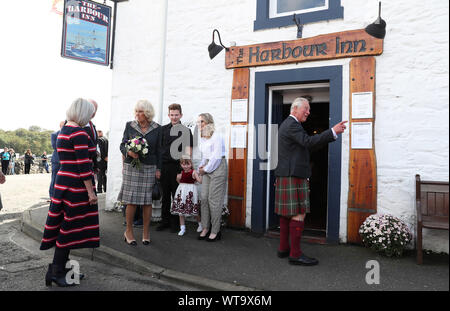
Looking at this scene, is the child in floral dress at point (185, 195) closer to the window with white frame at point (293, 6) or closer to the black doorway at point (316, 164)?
the black doorway at point (316, 164)

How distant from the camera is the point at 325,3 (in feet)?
16.5

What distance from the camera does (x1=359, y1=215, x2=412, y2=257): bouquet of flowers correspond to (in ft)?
12.9

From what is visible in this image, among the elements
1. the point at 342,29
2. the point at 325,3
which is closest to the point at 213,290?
the point at 342,29

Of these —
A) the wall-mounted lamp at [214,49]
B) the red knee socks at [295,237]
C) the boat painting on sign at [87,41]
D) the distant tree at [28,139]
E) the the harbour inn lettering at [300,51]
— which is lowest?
the red knee socks at [295,237]

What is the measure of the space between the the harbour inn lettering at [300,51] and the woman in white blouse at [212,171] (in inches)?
53.9

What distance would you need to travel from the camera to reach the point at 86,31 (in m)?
6.45

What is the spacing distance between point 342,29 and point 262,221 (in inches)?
123

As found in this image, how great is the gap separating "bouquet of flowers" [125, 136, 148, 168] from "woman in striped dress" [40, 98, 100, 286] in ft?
2.79

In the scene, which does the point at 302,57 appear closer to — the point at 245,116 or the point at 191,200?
the point at 245,116

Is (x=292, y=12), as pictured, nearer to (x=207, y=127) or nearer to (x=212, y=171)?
(x=207, y=127)

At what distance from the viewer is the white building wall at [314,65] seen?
13.9 ft

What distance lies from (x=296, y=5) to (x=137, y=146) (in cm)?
342

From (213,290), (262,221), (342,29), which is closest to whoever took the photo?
(213,290)

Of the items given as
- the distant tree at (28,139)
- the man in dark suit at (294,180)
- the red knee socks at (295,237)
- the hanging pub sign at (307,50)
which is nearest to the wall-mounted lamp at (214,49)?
the hanging pub sign at (307,50)
